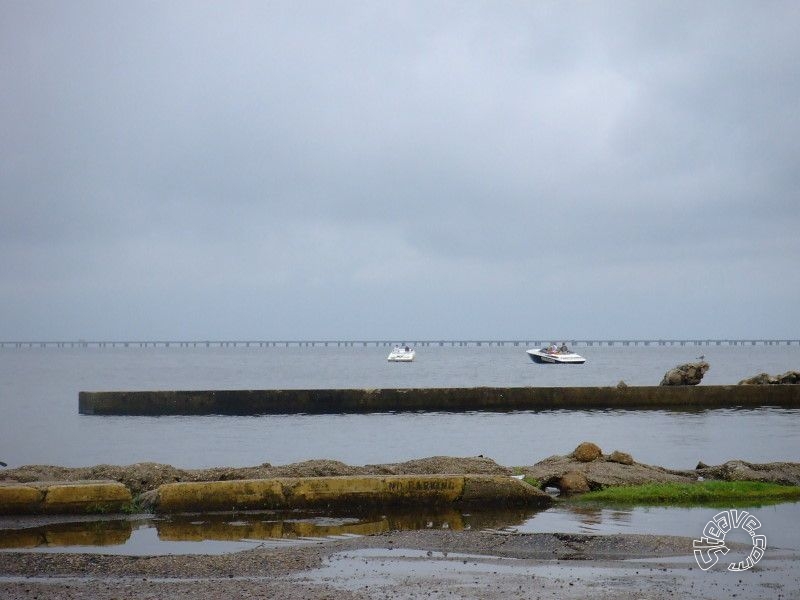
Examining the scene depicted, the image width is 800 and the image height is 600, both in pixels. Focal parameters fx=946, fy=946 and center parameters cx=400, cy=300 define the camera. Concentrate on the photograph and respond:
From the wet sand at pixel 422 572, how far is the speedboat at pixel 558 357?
11307 cm

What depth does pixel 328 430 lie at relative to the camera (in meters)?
33.9

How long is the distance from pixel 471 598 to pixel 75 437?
28172 millimetres

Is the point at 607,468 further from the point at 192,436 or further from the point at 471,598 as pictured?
the point at 192,436

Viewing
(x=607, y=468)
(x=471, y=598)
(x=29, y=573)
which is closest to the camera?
(x=471, y=598)

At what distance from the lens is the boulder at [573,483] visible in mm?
15523

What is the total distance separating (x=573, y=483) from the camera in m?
15.6

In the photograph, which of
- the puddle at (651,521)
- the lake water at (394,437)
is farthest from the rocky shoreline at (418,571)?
the lake water at (394,437)

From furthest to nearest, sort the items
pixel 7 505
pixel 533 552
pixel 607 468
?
1. pixel 607 468
2. pixel 7 505
3. pixel 533 552

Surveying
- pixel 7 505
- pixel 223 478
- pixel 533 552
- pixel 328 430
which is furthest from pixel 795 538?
pixel 328 430

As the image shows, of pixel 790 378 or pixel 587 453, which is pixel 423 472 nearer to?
pixel 587 453

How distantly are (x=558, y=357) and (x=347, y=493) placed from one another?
111865 mm

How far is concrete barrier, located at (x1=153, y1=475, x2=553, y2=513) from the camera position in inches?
551

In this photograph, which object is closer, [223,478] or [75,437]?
[223,478]

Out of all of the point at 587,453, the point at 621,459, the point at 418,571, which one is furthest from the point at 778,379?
the point at 418,571
